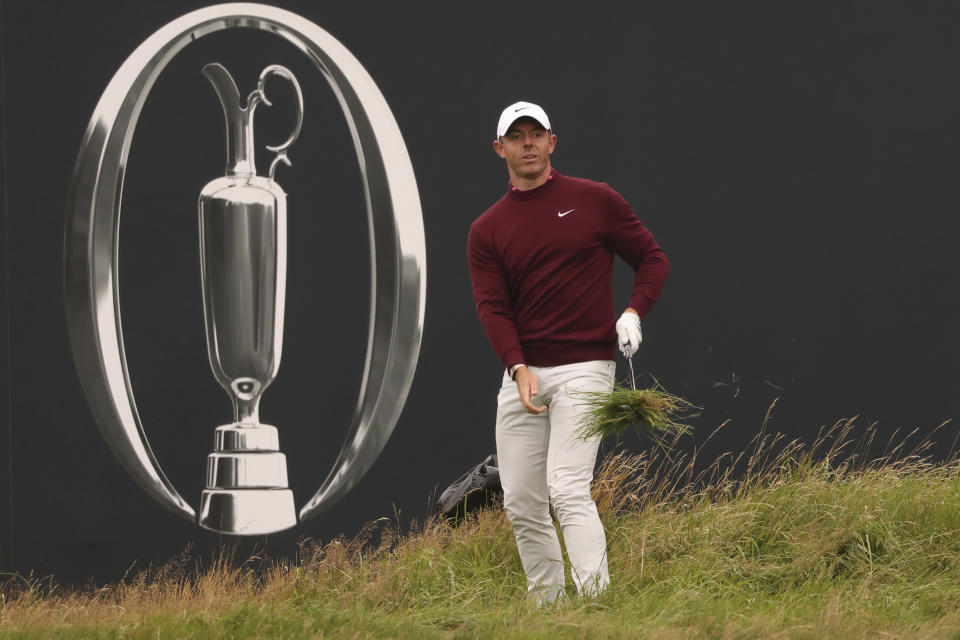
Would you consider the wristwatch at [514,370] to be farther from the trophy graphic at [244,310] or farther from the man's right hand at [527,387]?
the trophy graphic at [244,310]

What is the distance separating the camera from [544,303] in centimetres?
490

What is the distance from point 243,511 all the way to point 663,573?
2.33m

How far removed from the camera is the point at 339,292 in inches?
257

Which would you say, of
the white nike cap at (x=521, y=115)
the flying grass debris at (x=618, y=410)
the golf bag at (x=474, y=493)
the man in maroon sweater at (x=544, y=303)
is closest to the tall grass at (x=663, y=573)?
the golf bag at (x=474, y=493)

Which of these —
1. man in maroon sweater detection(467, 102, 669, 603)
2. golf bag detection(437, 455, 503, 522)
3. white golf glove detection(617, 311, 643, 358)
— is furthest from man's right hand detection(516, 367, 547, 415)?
golf bag detection(437, 455, 503, 522)

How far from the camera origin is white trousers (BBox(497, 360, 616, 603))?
15.2ft

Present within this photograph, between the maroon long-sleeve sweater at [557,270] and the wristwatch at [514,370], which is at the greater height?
the maroon long-sleeve sweater at [557,270]

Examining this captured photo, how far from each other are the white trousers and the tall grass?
177mm

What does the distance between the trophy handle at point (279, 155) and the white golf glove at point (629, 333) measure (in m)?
2.09

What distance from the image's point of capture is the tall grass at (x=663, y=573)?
14.0 ft

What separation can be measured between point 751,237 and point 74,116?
3823 mm

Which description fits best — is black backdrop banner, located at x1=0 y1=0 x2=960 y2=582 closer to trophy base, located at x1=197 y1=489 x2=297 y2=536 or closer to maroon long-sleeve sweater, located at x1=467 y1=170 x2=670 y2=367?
trophy base, located at x1=197 y1=489 x2=297 y2=536

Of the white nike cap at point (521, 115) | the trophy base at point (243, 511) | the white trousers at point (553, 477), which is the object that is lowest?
the trophy base at point (243, 511)

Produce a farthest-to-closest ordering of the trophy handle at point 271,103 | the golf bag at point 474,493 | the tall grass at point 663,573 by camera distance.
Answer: the trophy handle at point 271,103, the golf bag at point 474,493, the tall grass at point 663,573
